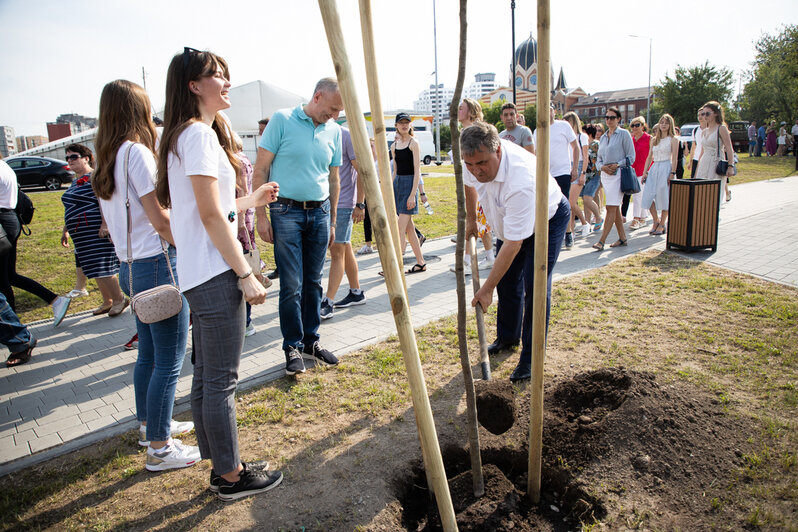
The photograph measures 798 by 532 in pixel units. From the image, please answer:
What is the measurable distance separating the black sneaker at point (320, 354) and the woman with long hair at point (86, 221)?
2.76 metres

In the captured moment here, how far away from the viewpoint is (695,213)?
6.78 m

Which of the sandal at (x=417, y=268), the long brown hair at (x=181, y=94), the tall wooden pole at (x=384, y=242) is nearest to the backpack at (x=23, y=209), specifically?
the sandal at (x=417, y=268)

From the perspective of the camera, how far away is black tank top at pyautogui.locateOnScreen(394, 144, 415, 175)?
6484 mm

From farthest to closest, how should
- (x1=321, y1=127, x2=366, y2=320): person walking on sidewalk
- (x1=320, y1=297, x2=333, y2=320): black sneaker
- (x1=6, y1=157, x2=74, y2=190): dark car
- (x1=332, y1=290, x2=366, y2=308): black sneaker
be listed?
(x1=6, y1=157, x2=74, y2=190): dark car, (x1=332, y1=290, x2=366, y2=308): black sneaker, (x1=320, y1=297, x2=333, y2=320): black sneaker, (x1=321, y1=127, x2=366, y2=320): person walking on sidewalk

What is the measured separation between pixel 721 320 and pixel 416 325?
2.85 meters

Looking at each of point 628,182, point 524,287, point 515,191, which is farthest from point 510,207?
point 628,182

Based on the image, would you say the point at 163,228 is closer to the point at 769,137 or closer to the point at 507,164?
the point at 507,164

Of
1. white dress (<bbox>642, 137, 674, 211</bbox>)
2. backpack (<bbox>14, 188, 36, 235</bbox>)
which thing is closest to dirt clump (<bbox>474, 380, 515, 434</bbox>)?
backpack (<bbox>14, 188, 36, 235</bbox>)

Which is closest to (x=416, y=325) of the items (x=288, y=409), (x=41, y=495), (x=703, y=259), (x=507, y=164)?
(x=288, y=409)

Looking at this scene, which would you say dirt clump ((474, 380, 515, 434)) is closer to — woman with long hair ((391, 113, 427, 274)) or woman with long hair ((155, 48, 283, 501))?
woman with long hair ((155, 48, 283, 501))

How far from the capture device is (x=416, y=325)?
4.83 m

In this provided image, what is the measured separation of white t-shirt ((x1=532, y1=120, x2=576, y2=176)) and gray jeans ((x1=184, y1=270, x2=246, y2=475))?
5.47 metres

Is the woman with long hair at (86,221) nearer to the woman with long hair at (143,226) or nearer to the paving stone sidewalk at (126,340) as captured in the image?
the paving stone sidewalk at (126,340)

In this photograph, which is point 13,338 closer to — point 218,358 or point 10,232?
point 10,232
